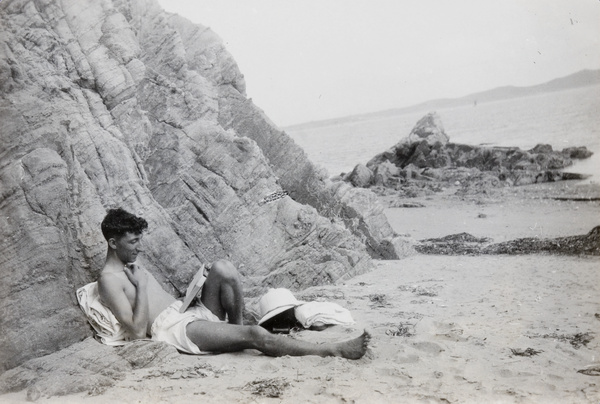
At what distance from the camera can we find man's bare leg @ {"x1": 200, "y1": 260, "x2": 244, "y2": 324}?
5398mm

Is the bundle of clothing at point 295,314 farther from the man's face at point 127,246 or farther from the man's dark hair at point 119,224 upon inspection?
the man's dark hair at point 119,224

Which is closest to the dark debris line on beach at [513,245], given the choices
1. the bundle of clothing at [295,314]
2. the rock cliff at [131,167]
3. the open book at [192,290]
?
the rock cliff at [131,167]

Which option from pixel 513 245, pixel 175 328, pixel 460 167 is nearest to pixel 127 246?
pixel 175 328

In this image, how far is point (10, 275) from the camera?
5.27 m

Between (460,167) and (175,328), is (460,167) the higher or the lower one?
the lower one

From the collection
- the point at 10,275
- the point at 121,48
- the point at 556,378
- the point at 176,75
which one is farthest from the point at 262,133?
the point at 556,378

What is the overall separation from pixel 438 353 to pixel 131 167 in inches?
180

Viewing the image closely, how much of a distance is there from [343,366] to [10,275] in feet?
11.9

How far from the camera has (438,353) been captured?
4781 millimetres

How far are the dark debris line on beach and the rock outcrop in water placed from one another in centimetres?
957

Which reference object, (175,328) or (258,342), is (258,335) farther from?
(175,328)

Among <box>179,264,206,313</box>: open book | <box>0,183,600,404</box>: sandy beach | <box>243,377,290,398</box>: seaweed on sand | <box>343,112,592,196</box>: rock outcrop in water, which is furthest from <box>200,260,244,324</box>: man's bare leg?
<box>343,112,592,196</box>: rock outcrop in water

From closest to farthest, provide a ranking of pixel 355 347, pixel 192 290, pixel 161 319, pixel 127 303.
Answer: pixel 355 347, pixel 127 303, pixel 161 319, pixel 192 290

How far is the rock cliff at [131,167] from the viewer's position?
5.48 meters
